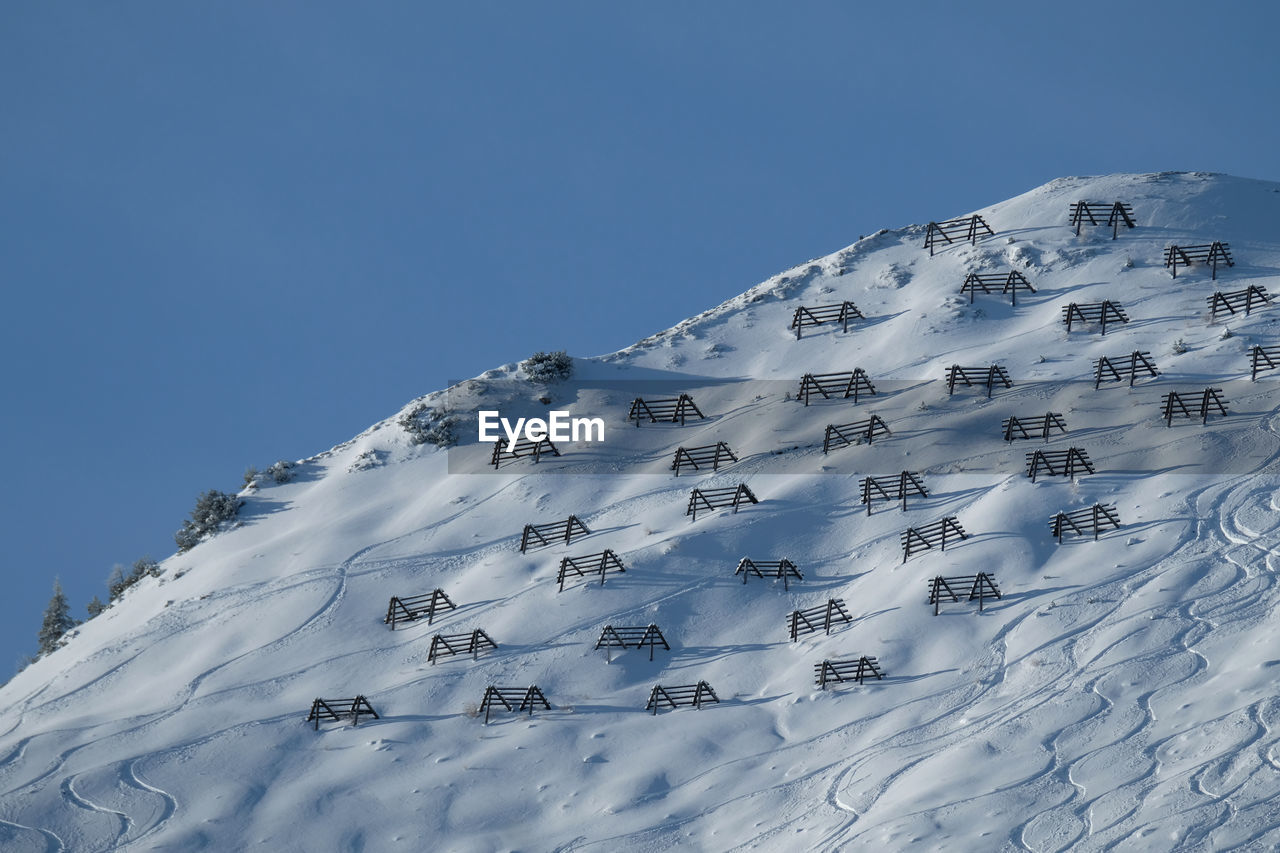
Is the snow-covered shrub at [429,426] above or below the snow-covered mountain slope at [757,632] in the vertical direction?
above

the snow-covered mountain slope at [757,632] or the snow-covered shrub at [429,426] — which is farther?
the snow-covered shrub at [429,426]

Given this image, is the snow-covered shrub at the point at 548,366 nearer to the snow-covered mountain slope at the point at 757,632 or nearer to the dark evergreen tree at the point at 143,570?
the snow-covered mountain slope at the point at 757,632

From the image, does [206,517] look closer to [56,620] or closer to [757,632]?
[56,620]

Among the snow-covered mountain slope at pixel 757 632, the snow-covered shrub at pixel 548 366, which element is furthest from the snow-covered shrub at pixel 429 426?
the snow-covered shrub at pixel 548 366

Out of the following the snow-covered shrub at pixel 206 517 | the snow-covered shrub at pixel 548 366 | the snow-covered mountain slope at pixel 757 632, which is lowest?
the snow-covered mountain slope at pixel 757 632

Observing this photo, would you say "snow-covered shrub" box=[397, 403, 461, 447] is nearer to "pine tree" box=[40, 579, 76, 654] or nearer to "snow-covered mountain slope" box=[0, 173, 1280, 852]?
"snow-covered mountain slope" box=[0, 173, 1280, 852]

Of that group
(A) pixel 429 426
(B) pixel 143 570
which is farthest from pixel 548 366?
Answer: (B) pixel 143 570
